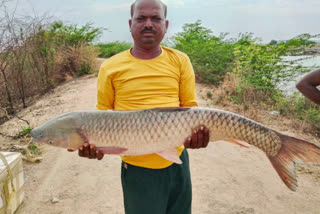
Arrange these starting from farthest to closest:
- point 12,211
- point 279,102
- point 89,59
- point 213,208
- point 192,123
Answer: point 89,59 → point 279,102 → point 213,208 → point 12,211 → point 192,123

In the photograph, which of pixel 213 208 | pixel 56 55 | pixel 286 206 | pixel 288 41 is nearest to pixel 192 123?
pixel 213 208

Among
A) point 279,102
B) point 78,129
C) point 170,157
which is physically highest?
point 78,129

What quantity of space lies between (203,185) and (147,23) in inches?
113

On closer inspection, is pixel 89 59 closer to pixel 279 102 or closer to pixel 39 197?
pixel 279 102

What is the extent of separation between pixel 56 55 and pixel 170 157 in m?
12.8

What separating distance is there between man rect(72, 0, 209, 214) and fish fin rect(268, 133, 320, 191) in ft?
2.34

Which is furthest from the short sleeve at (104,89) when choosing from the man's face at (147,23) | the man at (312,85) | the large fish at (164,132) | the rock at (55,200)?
the rock at (55,200)

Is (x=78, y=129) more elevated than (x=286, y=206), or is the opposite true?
(x=78, y=129)

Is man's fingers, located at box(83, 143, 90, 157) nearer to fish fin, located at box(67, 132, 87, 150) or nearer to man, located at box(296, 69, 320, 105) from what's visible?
fish fin, located at box(67, 132, 87, 150)

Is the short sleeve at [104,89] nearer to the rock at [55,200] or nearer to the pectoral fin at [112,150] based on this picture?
the pectoral fin at [112,150]

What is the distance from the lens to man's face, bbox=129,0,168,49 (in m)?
2.03

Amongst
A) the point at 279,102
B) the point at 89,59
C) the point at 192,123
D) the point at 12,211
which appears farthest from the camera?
the point at 89,59

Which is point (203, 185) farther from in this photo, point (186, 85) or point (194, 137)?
point (194, 137)

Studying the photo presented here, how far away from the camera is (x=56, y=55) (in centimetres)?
1330
